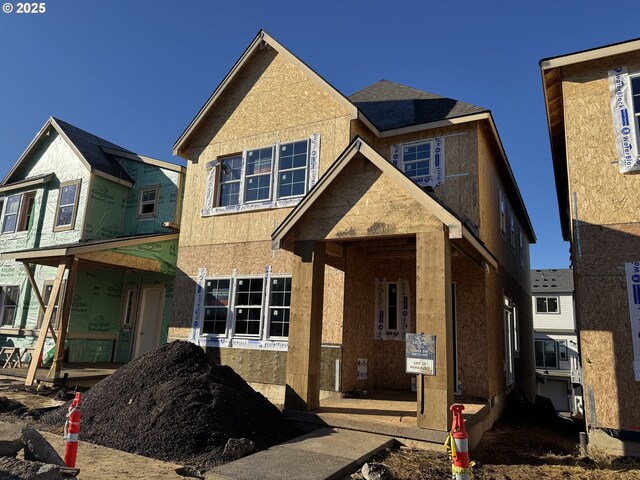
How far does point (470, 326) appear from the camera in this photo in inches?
408

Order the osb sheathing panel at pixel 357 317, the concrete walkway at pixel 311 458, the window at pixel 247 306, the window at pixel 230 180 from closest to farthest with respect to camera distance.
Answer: the concrete walkway at pixel 311 458, the osb sheathing panel at pixel 357 317, the window at pixel 247 306, the window at pixel 230 180

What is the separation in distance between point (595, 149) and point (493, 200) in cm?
395

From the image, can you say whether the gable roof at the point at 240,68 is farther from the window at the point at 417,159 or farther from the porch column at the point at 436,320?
the porch column at the point at 436,320

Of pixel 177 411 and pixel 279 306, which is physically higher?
pixel 279 306

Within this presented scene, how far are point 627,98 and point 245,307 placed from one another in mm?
9510

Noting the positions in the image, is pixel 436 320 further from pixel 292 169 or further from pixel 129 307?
pixel 129 307

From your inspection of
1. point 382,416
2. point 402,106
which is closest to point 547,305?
point 402,106

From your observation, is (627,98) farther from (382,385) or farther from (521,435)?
(382,385)

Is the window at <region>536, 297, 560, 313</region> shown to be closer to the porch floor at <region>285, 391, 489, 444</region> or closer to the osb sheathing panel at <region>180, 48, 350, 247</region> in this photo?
the porch floor at <region>285, 391, 489, 444</region>

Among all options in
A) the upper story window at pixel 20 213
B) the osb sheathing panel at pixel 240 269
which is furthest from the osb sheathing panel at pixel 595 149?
the upper story window at pixel 20 213

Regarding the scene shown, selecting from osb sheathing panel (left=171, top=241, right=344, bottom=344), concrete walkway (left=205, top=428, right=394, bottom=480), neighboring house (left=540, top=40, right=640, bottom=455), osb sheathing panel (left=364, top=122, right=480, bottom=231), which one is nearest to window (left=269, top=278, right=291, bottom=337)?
osb sheathing panel (left=171, top=241, right=344, bottom=344)

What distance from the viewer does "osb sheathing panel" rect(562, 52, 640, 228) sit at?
8.41 meters

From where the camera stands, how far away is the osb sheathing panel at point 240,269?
10344mm

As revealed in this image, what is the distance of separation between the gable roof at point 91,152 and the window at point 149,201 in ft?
2.57
